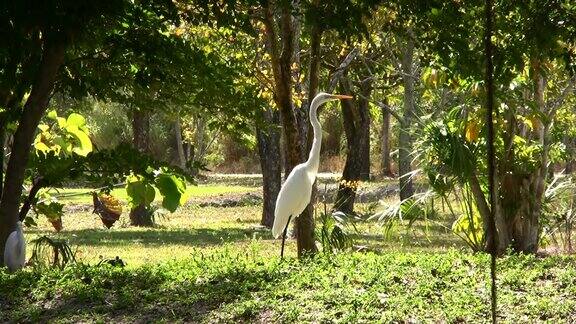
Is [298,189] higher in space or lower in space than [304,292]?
higher

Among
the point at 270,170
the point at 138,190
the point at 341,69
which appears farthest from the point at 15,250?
the point at 270,170

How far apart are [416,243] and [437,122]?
14.7ft

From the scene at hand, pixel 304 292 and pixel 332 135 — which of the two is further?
pixel 332 135

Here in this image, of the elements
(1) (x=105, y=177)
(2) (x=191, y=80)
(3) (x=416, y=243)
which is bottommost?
(3) (x=416, y=243)

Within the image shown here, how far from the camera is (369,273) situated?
7668mm

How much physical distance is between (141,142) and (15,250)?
12.9 metres

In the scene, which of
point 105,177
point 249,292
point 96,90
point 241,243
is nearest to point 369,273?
point 249,292

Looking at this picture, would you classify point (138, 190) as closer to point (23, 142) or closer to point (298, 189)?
point (23, 142)

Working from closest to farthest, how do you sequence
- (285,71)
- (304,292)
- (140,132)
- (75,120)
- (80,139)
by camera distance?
(304,292)
(285,71)
(75,120)
(80,139)
(140,132)

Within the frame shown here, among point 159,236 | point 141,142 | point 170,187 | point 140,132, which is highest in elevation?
point 140,132

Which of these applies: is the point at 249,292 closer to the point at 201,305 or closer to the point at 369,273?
the point at 201,305

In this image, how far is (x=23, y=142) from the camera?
8.77 metres

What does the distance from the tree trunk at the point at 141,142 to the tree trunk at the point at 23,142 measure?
12.2 m

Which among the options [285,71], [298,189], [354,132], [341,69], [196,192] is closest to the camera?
[285,71]
